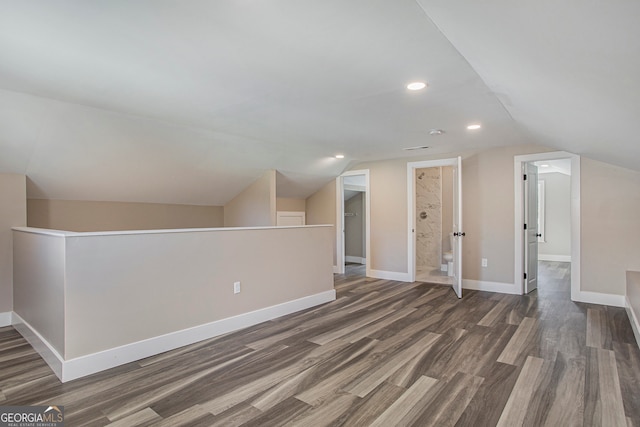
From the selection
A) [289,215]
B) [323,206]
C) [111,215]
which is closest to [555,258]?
[323,206]

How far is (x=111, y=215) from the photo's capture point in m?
4.77

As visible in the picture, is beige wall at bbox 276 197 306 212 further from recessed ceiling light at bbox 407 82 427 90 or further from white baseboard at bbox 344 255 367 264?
recessed ceiling light at bbox 407 82 427 90

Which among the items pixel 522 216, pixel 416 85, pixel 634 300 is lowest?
pixel 634 300

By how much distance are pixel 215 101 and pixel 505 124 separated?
10.2 feet

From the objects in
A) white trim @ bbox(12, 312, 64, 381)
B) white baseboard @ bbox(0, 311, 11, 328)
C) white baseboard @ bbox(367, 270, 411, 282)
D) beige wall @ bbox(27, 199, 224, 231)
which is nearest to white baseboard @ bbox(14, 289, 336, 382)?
white trim @ bbox(12, 312, 64, 381)

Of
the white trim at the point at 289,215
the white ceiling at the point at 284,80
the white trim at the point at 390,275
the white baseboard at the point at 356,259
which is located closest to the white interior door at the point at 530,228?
the white ceiling at the point at 284,80

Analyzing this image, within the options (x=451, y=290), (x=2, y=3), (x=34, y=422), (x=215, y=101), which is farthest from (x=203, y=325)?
(x=451, y=290)

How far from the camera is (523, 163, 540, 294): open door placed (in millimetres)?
5008

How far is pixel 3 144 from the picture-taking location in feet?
10.4

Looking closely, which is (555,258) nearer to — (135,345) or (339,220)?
(339,220)

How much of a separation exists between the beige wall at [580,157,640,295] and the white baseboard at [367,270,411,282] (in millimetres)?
2488

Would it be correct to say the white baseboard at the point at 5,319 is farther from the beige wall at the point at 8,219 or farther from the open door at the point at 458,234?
→ the open door at the point at 458,234

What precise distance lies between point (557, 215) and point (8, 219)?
33.4 ft

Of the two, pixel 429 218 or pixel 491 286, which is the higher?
pixel 429 218
